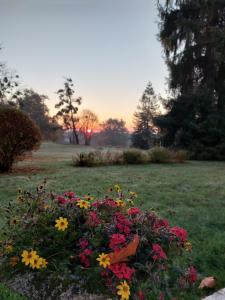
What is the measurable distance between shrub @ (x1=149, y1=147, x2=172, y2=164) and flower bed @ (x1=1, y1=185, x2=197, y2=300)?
27.6 ft

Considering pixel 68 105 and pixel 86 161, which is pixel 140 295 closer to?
pixel 86 161

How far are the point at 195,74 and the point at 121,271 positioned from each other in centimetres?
1471

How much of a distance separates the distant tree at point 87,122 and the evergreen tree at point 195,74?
898 inches

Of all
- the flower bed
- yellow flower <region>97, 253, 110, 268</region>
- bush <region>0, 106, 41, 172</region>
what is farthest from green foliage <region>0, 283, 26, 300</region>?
bush <region>0, 106, 41, 172</region>

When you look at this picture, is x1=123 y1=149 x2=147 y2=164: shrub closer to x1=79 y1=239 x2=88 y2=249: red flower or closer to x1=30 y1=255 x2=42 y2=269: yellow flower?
x1=79 y1=239 x2=88 y2=249: red flower

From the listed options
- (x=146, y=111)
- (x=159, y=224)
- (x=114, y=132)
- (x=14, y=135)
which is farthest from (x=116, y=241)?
(x=114, y=132)

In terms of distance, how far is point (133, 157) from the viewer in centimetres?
1003

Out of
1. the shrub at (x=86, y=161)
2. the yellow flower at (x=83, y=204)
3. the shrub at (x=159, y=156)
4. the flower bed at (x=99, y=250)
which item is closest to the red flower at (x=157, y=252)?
the flower bed at (x=99, y=250)

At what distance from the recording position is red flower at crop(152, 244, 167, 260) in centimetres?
171

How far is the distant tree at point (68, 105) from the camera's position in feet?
112

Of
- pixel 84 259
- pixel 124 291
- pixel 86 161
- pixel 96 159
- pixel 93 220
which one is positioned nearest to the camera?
pixel 124 291

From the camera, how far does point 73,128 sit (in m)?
35.7

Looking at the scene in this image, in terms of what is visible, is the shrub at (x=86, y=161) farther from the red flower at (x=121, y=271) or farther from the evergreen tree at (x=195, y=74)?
the red flower at (x=121, y=271)

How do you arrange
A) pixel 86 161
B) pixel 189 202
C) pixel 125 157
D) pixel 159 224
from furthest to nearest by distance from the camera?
pixel 125 157
pixel 86 161
pixel 189 202
pixel 159 224
